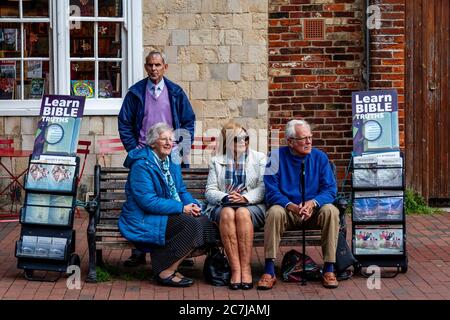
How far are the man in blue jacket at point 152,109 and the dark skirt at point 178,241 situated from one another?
866mm

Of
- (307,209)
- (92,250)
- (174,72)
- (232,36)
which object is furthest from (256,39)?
(92,250)

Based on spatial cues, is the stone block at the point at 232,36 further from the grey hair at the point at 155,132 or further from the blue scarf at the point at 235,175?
the grey hair at the point at 155,132

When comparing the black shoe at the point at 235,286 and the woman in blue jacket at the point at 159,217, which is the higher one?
the woman in blue jacket at the point at 159,217

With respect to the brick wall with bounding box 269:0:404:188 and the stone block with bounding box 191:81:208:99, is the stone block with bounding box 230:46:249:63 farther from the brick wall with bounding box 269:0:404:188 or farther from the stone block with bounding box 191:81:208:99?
the stone block with bounding box 191:81:208:99

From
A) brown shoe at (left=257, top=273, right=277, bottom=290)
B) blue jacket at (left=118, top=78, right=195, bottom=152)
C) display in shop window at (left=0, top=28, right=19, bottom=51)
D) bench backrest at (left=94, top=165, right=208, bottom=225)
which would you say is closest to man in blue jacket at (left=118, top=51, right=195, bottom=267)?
blue jacket at (left=118, top=78, right=195, bottom=152)

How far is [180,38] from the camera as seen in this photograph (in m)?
11.6

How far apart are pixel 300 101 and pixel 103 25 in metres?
2.35

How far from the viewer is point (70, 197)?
8469mm

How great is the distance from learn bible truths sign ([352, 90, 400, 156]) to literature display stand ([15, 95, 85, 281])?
7.43ft

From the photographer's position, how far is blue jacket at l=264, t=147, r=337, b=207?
8.39 m

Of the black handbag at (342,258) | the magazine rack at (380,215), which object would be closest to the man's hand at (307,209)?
the black handbag at (342,258)

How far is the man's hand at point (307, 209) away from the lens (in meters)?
8.23

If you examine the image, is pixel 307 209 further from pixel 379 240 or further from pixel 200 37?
pixel 200 37

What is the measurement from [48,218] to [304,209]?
2058 millimetres
